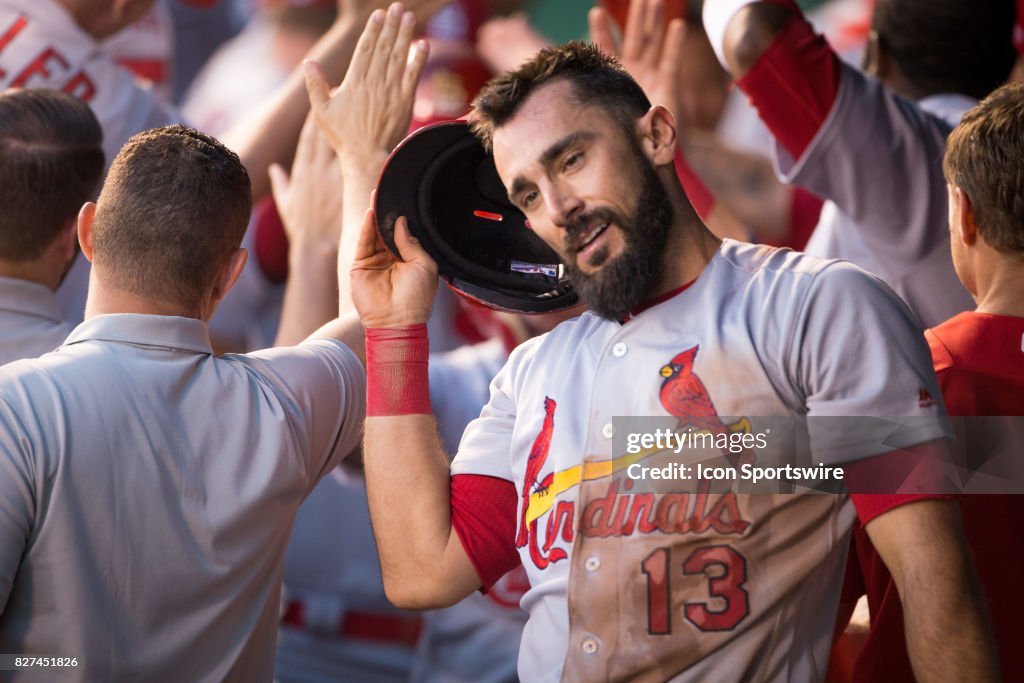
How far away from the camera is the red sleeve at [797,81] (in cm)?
267

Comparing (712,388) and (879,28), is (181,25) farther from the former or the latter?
(712,388)

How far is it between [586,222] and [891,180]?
1.22 meters

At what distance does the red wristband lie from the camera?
1961 millimetres

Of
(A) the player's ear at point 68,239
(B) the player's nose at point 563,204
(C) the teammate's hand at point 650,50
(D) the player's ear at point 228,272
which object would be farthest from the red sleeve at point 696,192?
(A) the player's ear at point 68,239

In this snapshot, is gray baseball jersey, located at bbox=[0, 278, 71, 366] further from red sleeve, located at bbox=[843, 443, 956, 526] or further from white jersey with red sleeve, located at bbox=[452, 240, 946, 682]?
red sleeve, located at bbox=[843, 443, 956, 526]

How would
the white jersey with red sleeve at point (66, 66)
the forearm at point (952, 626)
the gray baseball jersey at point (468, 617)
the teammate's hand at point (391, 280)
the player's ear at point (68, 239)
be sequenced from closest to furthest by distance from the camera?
1. the forearm at point (952, 626)
2. the teammate's hand at point (391, 280)
3. the player's ear at point (68, 239)
4. the white jersey with red sleeve at point (66, 66)
5. the gray baseball jersey at point (468, 617)

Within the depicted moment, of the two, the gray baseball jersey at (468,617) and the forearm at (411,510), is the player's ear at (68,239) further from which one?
the gray baseball jersey at (468,617)

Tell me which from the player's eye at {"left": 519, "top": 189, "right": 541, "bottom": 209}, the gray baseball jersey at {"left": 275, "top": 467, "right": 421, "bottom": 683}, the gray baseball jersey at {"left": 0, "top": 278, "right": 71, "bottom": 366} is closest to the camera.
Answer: the player's eye at {"left": 519, "top": 189, "right": 541, "bottom": 209}

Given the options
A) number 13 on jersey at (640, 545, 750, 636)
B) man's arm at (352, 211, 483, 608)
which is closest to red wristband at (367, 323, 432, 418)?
man's arm at (352, 211, 483, 608)

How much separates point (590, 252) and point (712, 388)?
0.30m

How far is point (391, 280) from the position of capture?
2.08m

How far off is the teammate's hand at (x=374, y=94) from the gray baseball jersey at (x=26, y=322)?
0.67 metres

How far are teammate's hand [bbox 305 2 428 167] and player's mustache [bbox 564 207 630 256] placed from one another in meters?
0.71

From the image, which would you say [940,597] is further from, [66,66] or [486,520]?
[66,66]
